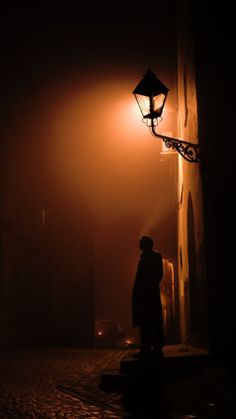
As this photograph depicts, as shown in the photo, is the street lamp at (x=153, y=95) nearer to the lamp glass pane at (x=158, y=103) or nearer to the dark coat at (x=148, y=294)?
the lamp glass pane at (x=158, y=103)

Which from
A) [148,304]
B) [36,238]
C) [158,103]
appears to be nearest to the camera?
[148,304]

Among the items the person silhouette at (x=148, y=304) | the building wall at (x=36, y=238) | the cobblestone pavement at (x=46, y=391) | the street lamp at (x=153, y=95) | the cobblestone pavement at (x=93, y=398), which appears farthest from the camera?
the building wall at (x=36, y=238)

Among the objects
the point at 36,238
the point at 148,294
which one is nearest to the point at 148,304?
the point at 148,294

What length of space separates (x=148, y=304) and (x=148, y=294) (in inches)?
5.5

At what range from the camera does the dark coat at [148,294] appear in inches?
270

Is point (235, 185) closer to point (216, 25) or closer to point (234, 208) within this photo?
point (234, 208)

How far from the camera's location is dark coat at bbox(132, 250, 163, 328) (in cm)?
685

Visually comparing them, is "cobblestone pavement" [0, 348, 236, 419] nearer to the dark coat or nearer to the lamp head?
the dark coat

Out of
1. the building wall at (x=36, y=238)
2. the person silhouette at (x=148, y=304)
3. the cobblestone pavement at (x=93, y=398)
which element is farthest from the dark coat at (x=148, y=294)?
the building wall at (x=36, y=238)

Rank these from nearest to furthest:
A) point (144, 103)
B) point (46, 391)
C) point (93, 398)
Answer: point (93, 398) → point (46, 391) → point (144, 103)

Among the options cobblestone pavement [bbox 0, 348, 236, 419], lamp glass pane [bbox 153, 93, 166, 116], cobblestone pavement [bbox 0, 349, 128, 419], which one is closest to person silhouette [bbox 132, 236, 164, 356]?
cobblestone pavement [bbox 0, 348, 236, 419]

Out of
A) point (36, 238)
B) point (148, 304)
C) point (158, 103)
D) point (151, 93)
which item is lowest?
point (148, 304)

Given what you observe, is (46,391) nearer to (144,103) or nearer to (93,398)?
(93,398)

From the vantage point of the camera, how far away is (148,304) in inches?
271
